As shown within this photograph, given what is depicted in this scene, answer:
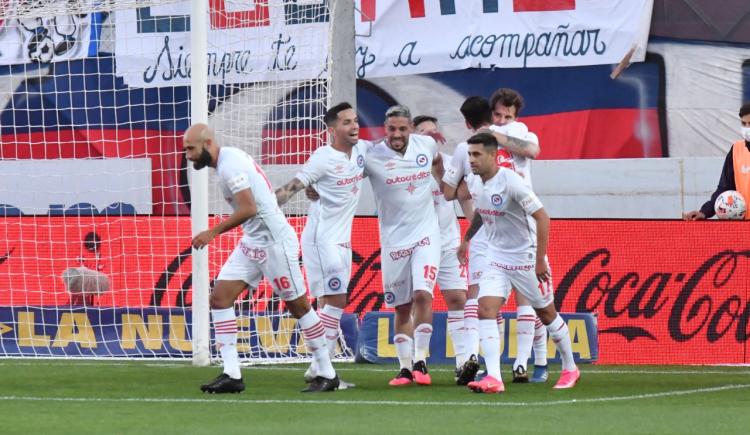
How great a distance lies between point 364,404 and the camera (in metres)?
9.80

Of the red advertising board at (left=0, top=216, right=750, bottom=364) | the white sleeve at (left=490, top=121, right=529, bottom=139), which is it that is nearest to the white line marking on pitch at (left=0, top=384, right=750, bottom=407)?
the white sleeve at (left=490, top=121, right=529, bottom=139)

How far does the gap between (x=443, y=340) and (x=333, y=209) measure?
2.75 m

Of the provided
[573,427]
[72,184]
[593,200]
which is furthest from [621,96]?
[573,427]

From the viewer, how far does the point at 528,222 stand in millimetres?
10734

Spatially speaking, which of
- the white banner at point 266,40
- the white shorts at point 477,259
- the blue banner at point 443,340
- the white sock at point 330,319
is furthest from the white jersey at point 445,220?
the white banner at point 266,40

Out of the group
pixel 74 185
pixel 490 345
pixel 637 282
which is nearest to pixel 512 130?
pixel 490 345

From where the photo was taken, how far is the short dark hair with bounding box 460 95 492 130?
11367 millimetres

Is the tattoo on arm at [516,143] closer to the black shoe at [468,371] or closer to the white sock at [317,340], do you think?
the black shoe at [468,371]

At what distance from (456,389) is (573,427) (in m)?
2.71

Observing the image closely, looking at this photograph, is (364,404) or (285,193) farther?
(285,193)

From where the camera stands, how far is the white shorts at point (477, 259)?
38.5 feet

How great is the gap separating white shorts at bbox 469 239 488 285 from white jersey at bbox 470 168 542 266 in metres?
0.88

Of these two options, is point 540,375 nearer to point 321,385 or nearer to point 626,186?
point 321,385

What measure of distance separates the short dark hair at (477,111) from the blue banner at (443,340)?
2.91 m
